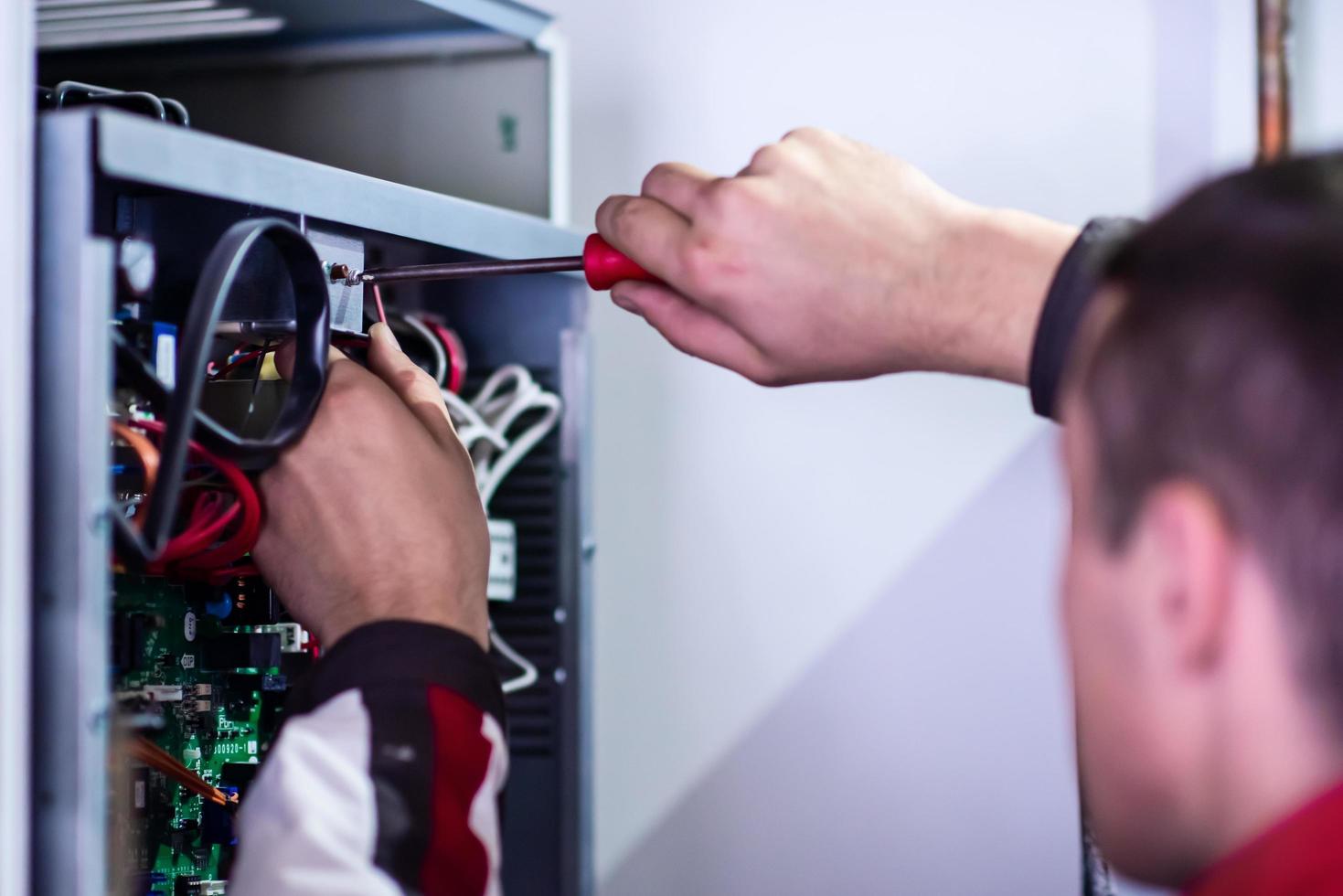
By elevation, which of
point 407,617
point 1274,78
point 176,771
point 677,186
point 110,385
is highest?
point 1274,78

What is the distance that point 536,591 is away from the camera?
3.55 ft

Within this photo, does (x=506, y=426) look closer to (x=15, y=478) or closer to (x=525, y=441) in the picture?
(x=525, y=441)

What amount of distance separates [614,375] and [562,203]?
430mm

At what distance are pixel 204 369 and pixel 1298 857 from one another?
1.72 ft

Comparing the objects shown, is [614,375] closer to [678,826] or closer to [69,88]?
[678,826]

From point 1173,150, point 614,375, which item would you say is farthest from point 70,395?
point 1173,150

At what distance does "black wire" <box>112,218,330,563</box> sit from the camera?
626mm

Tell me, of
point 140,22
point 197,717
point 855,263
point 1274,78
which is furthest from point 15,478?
point 1274,78

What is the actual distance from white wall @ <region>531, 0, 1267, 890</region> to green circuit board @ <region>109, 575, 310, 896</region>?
2.31 ft

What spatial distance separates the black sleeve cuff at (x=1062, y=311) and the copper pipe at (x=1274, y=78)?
81cm

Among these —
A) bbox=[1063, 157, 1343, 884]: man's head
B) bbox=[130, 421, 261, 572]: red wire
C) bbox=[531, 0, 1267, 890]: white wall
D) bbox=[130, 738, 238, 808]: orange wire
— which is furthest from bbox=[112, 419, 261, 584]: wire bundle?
bbox=[531, 0, 1267, 890]: white wall

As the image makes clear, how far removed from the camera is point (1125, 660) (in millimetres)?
476

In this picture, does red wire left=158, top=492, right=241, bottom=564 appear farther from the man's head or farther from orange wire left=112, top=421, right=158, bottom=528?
the man's head

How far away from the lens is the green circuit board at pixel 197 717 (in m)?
0.80
